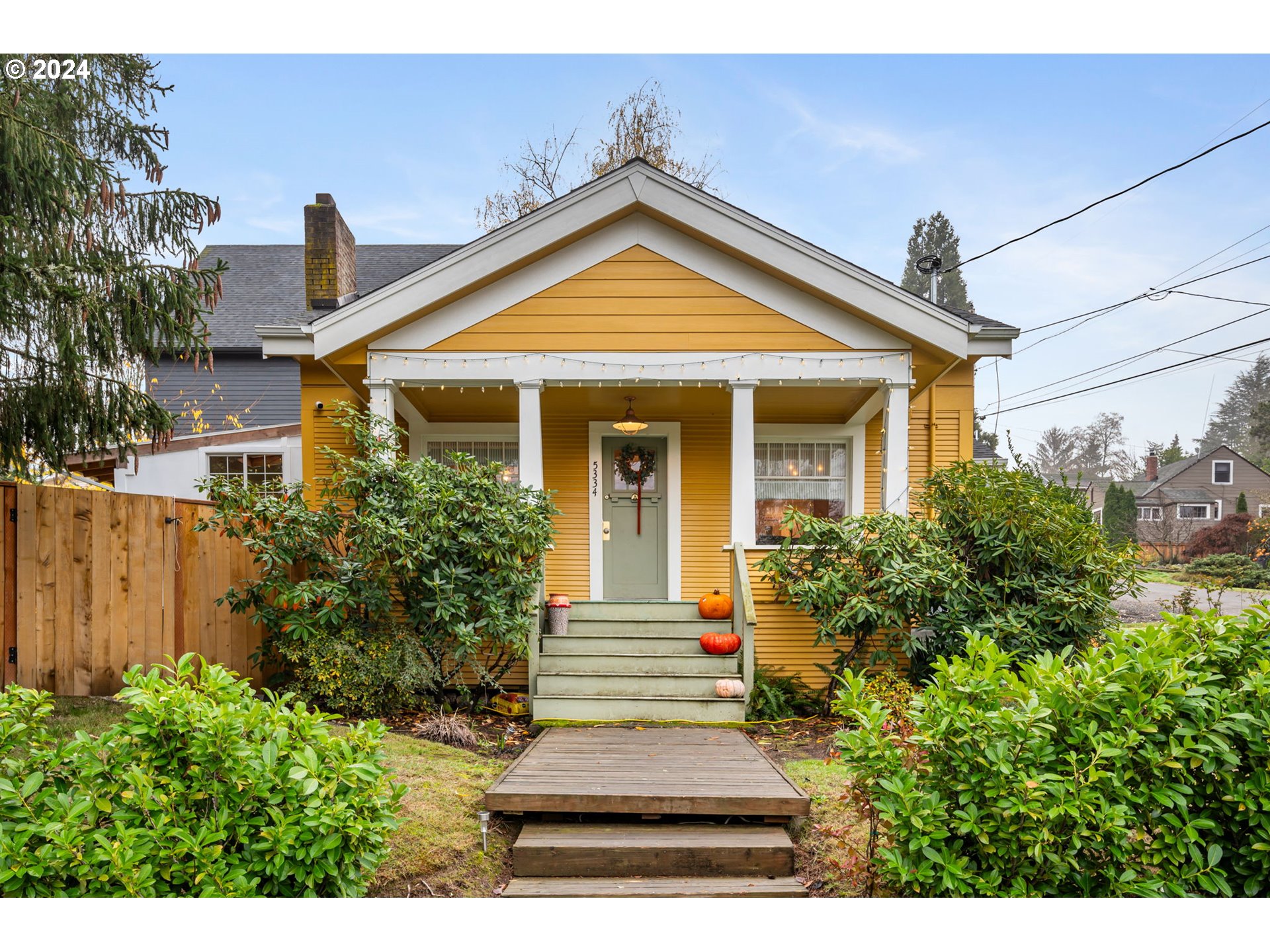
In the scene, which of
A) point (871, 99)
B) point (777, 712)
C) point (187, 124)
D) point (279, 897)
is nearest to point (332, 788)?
point (279, 897)

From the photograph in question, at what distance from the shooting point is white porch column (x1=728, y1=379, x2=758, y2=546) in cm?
696

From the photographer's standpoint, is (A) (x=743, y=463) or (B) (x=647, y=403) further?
(B) (x=647, y=403)

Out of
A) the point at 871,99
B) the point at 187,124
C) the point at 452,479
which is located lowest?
the point at 452,479

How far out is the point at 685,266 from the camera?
277 inches

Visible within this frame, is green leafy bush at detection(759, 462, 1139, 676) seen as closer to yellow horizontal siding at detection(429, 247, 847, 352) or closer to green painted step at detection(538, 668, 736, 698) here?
green painted step at detection(538, 668, 736, 698)

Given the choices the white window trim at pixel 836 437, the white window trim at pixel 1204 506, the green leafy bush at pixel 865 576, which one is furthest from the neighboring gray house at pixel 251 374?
the white window trim at pixel 1204 506

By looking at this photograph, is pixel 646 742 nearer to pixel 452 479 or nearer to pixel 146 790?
→ pixel 452 479

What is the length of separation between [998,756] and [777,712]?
3.89m

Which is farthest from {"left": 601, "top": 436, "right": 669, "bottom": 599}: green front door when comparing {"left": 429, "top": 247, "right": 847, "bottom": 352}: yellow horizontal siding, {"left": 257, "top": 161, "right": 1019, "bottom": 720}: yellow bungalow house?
{"left": 429, "top": 247, "right": 847, "bottom": 352}: yellow horizontal siding

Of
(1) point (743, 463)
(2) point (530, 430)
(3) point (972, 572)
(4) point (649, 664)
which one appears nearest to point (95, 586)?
(2) point (530, 430)

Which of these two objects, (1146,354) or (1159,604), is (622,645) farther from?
(1146,354)

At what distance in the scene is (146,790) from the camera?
2.59 m

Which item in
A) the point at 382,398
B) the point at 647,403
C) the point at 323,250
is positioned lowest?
the point at 382,398

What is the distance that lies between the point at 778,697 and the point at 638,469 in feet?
10.5
